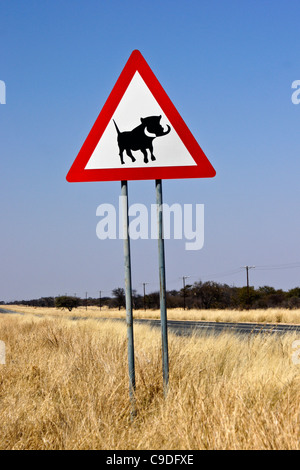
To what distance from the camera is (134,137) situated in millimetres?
4457

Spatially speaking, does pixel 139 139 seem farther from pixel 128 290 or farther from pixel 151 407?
pixel 151 407

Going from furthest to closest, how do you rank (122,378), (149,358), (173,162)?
1. (149,358)
2. (122,378)
3. (173,162)

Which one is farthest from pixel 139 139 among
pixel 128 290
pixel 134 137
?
pixel 128 290

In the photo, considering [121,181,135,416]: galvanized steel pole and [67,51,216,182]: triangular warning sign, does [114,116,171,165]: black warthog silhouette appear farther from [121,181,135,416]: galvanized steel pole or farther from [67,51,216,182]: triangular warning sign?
[121,181,135,416]: galvanized steel pole

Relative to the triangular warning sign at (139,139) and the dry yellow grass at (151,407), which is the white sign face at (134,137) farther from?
the dry yellow grass at (151,407)

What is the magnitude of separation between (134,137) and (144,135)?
85 mm

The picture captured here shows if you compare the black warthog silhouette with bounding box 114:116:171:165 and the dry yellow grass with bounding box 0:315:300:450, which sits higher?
the black warthog silhouette with bounding box 114:116:171:165

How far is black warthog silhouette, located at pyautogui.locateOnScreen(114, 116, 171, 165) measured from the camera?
4.46 metres

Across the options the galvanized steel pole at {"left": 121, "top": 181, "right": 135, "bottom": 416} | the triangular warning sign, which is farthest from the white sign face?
the galvanized steel pole at {"left": 121, "top": 181, "right": 135, "bottom": 416}

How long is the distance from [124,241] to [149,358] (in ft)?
5.86
